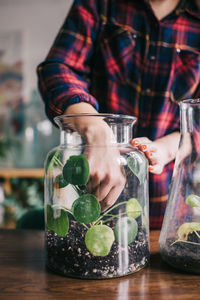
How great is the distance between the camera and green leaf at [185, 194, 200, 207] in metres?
0.43

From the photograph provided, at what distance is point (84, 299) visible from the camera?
0.36 meters

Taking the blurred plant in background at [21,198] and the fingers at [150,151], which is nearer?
the fingers at [150,151]

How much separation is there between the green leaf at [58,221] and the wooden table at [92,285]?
63mm

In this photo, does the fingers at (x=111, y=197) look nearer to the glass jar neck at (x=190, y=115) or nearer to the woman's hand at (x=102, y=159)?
the woman's hand at (x=102, y=159)

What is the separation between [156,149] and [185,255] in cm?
22

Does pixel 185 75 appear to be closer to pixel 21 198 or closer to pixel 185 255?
pixel 185 255

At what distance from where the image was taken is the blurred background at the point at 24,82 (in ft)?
9.33

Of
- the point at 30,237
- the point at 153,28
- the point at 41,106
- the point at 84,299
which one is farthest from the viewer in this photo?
the point at 41,106

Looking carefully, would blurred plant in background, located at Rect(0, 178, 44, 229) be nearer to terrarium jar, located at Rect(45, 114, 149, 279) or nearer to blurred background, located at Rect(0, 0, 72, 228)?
blurred background, located at Rect(0, 0, 72, 228)

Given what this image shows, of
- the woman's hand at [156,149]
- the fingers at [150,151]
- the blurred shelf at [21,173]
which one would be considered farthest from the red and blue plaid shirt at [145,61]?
the blurred shelf at [21,173]

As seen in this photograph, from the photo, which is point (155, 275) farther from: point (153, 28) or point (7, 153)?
point (7, 153)

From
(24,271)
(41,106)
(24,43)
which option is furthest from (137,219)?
(24,43)

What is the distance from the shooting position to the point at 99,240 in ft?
1.29

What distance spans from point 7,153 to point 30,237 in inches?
91.9
